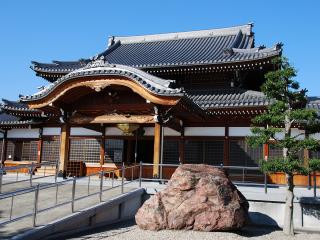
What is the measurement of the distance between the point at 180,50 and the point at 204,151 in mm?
8125

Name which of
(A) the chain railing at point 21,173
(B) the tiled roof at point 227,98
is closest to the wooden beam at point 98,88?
(A) the chain railing at point 21,173

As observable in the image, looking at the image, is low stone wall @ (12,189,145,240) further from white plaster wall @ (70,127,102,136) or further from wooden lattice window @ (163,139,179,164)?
white plaster wall @ (70,127,102,136)

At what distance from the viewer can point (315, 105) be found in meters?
17.0

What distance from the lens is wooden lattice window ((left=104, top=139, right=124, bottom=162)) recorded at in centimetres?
1839

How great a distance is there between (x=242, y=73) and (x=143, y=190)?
8014mm

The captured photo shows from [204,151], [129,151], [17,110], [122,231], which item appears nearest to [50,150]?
[17,110]

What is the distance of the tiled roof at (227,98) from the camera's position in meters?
14.9

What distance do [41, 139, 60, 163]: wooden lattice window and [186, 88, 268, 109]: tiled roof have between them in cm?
775

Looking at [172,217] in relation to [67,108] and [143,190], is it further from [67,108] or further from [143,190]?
[67,108]

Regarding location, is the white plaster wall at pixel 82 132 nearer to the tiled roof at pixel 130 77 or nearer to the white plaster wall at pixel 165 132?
the white plaster wall at pixel 165 132

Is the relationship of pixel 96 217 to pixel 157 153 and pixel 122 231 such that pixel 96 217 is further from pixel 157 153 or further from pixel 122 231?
pixel 157 153

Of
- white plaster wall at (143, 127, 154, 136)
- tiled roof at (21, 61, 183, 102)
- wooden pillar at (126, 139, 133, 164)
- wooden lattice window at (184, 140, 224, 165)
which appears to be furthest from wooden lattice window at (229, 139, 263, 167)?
wooden pillar at (126, 139, 133, 164)

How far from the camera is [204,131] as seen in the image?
16.7 metres

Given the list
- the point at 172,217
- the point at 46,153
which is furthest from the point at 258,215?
the point at 46,153
